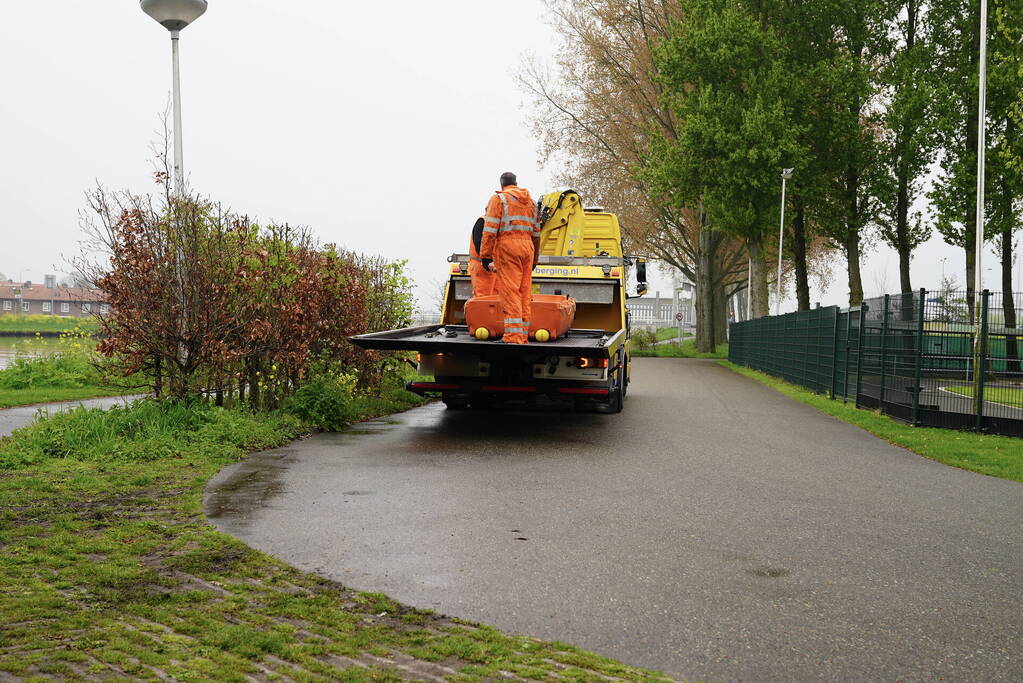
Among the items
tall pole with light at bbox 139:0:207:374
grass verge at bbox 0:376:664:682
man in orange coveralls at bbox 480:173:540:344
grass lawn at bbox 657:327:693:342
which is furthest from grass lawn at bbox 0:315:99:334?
grass verge at bbox 0:376:664:682

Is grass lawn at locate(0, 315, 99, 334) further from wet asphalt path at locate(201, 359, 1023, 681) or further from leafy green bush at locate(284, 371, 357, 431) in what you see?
wet asphalt path at locate(201, 359, 1023, 681)

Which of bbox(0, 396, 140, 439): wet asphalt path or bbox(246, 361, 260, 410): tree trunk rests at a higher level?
bbox(246, 361, 260, 410): tree trunk

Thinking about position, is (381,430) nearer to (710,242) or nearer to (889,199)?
(889,199)

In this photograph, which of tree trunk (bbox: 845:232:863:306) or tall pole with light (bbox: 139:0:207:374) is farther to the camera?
tree trunk (bbox: 845:232:863:306)

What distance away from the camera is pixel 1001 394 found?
12.6m

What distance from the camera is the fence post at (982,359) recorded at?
12.5 metres

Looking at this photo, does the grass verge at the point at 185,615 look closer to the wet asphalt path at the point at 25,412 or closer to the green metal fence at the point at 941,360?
the wet asphalt path at the point at 25,412

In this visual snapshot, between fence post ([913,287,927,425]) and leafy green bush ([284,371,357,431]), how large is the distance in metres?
7.99

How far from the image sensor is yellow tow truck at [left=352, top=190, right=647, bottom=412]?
36.1 feet

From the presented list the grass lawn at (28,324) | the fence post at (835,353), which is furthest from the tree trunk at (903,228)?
the grass lawn at (28,324)

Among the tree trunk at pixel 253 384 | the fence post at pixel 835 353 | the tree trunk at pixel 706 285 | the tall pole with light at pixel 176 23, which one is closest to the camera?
the tall pole with light at pixel 176 23

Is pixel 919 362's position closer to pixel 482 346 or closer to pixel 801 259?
pixel 482 346

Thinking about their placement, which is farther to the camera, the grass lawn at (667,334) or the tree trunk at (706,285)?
the grass lawn at (667,334)

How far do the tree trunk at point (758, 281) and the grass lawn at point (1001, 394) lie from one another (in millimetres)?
23800
